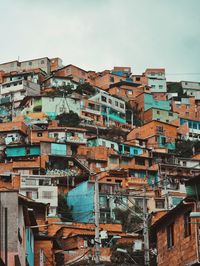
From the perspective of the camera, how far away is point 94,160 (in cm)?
8150

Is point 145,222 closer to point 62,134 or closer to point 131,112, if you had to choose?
point 62,134

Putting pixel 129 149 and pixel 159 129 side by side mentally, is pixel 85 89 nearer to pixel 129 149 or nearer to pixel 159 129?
pixel 159 129

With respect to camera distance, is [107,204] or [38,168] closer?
[107,204]

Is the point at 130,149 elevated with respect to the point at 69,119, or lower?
lower

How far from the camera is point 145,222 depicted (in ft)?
94.7

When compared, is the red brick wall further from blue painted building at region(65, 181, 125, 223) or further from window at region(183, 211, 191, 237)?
blue painted building at region(65, 181, 125, 223)

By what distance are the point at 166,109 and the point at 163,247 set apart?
87284 millimetres

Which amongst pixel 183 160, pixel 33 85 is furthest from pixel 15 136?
pixel 33 85

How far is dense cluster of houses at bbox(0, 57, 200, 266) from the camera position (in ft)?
94.5

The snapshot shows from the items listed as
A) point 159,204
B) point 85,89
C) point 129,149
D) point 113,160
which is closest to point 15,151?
point 113,160

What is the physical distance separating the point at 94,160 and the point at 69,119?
15.0 metres

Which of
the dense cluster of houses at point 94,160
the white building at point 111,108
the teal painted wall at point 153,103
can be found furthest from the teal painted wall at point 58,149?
the teal painted wall at point 153,103

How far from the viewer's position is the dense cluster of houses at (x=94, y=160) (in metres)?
28.8

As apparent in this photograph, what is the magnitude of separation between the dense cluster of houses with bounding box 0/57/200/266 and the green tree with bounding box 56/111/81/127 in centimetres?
18
